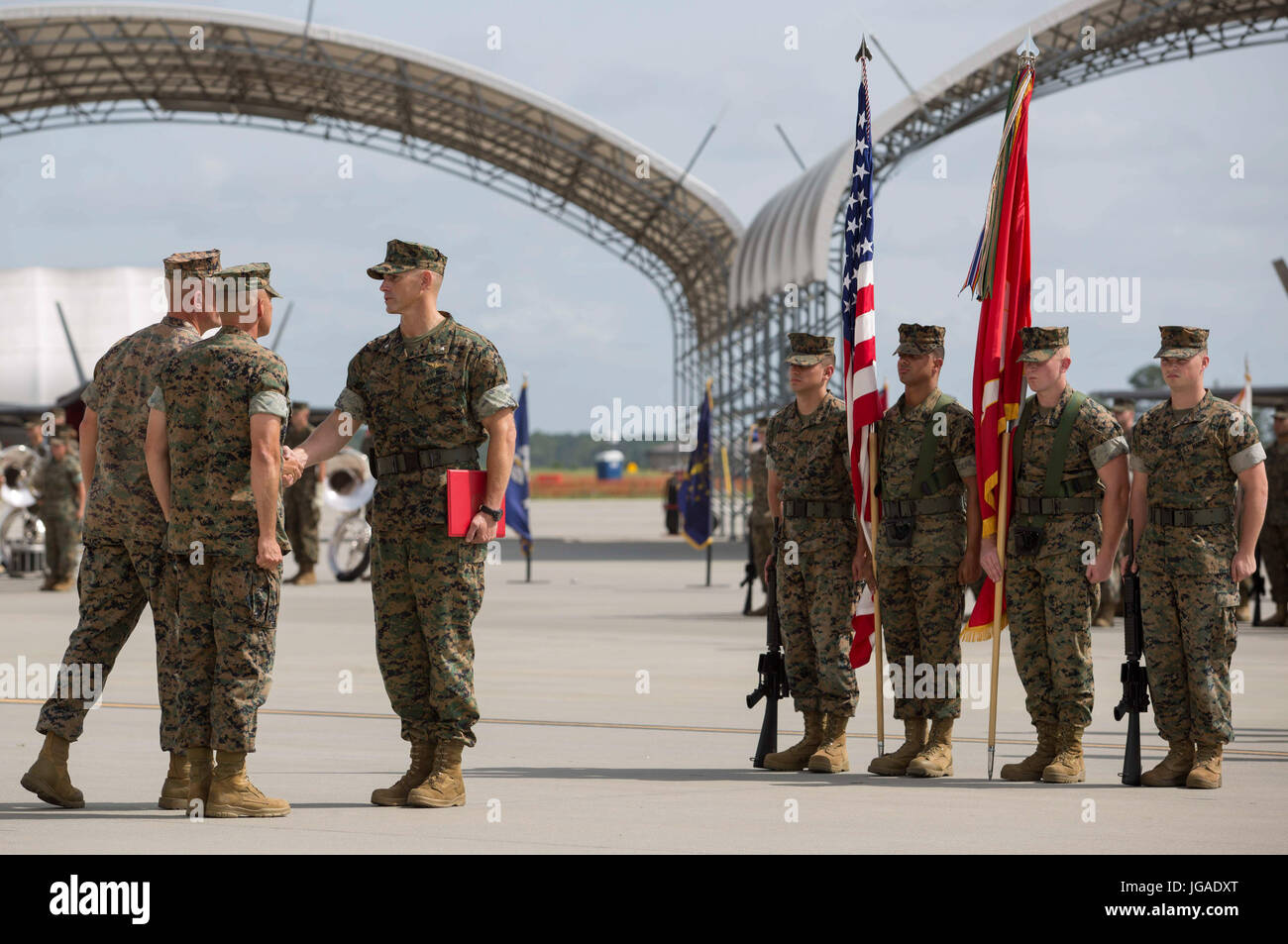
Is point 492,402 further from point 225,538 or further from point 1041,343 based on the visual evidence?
point 1041,343

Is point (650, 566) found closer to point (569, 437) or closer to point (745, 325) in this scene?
point (745, 325)

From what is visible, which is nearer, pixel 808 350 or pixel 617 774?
pixel 617 774

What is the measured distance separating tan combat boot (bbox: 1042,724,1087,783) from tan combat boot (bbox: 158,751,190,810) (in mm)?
3711

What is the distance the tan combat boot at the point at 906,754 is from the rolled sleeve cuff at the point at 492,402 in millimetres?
2568

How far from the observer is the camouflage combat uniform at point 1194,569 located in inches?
293

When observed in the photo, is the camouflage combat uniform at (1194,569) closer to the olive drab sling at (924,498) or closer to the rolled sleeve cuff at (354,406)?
the olive drab sling at (924,498)

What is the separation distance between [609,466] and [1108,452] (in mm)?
112519

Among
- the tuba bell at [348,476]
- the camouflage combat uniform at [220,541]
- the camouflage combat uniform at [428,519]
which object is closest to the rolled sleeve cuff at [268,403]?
the camouflage combat uniform at [220,541]

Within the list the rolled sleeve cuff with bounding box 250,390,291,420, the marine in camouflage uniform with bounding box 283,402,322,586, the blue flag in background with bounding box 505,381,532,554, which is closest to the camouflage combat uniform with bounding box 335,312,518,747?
the rolled sleeve cuff with bounding box 250,390,291,420

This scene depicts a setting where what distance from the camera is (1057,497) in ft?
24.8

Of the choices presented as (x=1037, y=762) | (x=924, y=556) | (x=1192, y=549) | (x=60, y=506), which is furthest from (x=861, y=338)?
(x=60, y=506)

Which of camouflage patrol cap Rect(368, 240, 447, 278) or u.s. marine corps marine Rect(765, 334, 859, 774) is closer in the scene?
camouflage patrol cap Rect(368, 240, 447, 278)

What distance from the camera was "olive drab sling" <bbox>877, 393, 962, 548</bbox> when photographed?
7.82 metres

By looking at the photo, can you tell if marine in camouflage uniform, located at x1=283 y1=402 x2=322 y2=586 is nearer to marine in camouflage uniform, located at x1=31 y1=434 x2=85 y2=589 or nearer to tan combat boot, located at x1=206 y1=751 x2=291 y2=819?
marine in camouflage uniform, located at x1=31 y1=434 x2=85 y2=589
